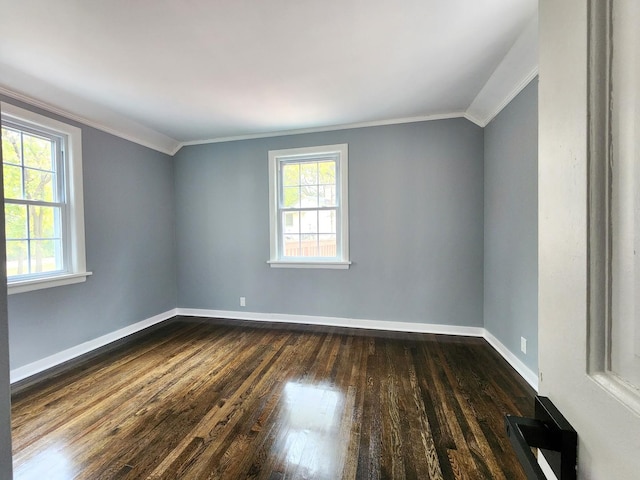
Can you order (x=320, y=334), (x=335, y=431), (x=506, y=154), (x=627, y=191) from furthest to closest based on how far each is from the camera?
(x=320, y=334), (x=506, y=154), (x=335, y=431), (x=627, y=191)

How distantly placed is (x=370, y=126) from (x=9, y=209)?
3.65m

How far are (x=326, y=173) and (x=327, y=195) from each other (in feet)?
0.96

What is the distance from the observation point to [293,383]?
7.29ft

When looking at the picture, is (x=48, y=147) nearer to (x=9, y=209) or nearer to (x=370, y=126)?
(x=9, y=209)

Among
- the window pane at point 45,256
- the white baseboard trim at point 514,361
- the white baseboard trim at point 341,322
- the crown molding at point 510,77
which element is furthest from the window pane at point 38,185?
the white baseboard trim at point 514,361

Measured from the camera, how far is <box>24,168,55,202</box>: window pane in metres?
2.50

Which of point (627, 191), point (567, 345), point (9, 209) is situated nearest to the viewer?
point (627, 191)

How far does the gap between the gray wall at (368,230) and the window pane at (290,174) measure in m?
0.27

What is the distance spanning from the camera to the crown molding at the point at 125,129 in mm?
2402

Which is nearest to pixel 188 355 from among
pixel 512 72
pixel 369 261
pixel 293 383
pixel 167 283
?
pixel 293 383

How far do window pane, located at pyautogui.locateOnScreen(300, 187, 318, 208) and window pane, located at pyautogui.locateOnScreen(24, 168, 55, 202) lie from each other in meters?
2.61

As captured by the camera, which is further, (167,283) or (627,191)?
(167,283)

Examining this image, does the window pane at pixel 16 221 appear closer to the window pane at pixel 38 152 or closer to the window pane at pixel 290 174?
the window pane at pixel 38 152

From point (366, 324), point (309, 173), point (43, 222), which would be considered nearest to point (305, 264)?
point (366, 324)
